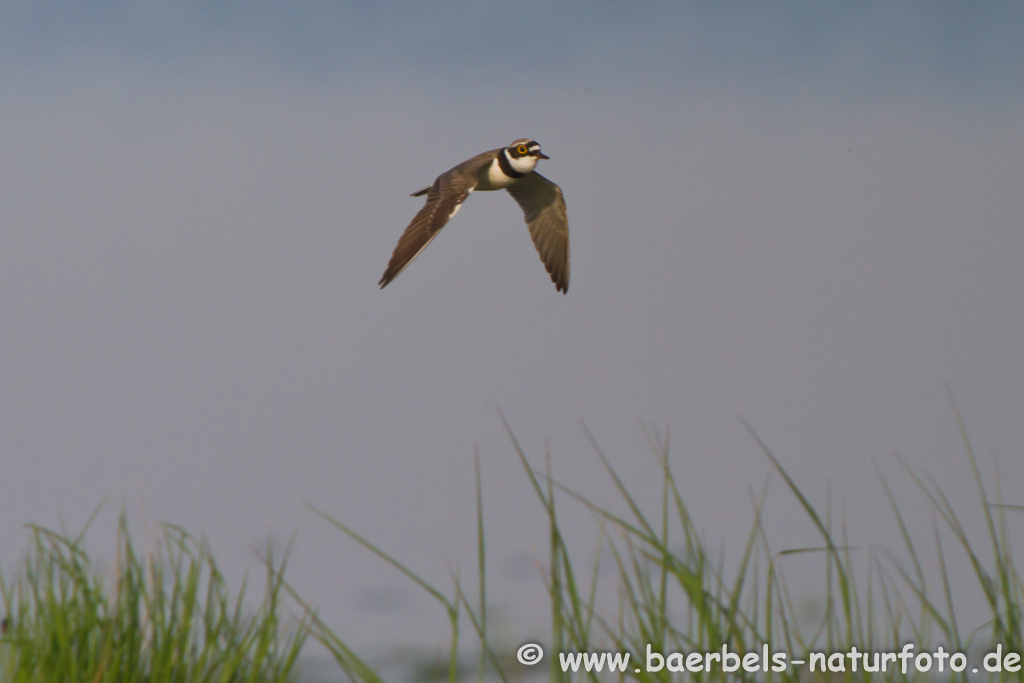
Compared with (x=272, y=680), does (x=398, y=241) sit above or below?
above

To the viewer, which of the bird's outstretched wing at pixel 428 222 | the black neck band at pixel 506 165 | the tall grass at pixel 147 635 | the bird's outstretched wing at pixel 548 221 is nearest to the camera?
the tall grass at pixel 147 635

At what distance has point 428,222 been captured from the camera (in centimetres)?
823

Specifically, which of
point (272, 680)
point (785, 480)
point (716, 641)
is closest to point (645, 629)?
point (716, 641)

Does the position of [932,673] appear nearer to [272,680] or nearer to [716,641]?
[716,641]

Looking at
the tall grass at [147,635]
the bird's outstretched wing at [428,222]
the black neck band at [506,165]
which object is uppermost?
the black neck band at [506,165]

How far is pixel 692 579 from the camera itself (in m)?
2.64

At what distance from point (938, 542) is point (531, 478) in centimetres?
133

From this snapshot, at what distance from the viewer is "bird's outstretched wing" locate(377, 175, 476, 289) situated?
7578 millimetres

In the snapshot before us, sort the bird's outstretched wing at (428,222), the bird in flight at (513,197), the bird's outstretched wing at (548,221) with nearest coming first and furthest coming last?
the bird's outstretched wing at (428,222), the bird in flight at (513,197), the bird's outstretched wing at (548,221)

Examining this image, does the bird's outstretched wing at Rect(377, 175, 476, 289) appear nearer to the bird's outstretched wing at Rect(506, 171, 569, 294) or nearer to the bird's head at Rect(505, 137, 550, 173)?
the bird's head at Rect(505, 137, 550, 173)

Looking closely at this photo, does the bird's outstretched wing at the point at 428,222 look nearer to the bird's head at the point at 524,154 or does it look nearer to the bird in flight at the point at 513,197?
the bird in flight at the point at 513,197

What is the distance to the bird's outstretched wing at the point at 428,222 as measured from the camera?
7.58 meters

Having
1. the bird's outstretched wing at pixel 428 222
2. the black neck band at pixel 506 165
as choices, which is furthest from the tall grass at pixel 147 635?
the black neck band at pixel 506 165

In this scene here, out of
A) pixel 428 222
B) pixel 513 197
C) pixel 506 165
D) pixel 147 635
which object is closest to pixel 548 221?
pixel 513 197
